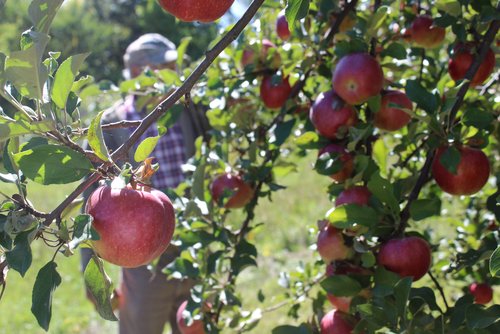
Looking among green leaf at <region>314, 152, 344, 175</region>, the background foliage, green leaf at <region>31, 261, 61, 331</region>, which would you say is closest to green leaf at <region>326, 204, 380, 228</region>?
the background foliage

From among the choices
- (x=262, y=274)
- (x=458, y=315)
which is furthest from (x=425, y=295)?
(x=262, y=274)

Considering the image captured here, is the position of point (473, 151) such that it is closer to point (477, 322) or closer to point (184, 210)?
point (477, 322)

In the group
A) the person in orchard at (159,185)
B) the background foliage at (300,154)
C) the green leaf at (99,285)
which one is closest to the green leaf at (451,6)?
the background foliage at (300,154)

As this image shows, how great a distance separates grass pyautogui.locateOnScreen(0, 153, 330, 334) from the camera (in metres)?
2.91

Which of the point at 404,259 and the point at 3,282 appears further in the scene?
the point at 404,259

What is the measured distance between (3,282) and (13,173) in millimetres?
127

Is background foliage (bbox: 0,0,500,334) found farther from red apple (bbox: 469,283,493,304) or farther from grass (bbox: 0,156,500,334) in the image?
grass (bbox: 0,156,500,334)

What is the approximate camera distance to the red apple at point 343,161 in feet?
3.38

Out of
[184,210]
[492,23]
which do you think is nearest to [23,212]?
[184,210]

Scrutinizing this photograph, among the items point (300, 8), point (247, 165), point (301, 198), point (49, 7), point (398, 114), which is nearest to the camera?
point (49, 7)

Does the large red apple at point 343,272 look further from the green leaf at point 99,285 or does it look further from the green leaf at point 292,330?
the green leaf at point 99,285

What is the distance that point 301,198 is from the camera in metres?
4.48

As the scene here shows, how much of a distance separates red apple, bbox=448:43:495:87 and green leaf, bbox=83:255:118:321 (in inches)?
29.4

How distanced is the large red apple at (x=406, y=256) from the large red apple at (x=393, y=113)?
0.25 metres
